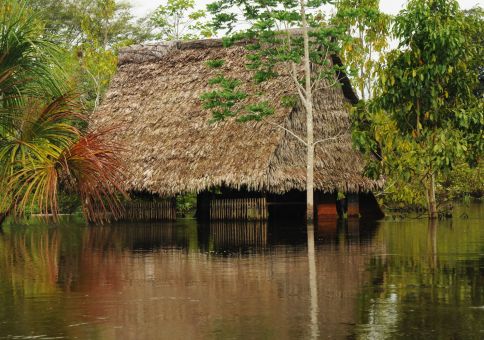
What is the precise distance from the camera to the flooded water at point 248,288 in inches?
252

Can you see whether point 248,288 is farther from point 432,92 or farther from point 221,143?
point 221,143

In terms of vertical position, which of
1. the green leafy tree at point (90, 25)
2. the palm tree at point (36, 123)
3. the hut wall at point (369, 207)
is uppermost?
the green leafy tree at point (90, 25)

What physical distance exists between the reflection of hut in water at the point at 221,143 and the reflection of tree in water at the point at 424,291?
7425mm

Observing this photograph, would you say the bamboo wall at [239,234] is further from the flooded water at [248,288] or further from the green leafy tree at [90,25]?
the green leafy tree at [90,25]

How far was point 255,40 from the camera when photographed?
25.0 m

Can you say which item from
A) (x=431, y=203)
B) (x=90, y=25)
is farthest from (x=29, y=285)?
(x=90, y=25)

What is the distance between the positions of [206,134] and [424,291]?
50.6 ft

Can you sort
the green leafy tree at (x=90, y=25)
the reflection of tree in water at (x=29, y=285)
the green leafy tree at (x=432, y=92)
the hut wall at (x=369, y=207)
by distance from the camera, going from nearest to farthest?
the reflection of tree in water at (x=29, y=285), the green leafy tree at (x=432, y=92), the hut wall at (x=369, y=207), the green leafy tree at (x=90, y=25)

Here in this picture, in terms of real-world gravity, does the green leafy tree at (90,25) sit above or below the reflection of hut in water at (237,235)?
above

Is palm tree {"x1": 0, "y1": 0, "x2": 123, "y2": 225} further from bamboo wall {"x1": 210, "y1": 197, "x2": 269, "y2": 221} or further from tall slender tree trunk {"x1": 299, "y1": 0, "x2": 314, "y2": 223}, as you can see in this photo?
bamboo wall {"x1": 210, "y1": 197, "x2": 269, "y2": 221}

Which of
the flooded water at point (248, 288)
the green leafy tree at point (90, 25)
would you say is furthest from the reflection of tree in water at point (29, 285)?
the green leafy tree at point (90, 25)

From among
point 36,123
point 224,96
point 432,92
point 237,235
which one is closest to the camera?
point 36,123

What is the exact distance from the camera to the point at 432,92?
19344 mm

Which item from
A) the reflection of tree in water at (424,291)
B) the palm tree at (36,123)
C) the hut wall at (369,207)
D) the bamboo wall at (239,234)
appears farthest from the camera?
the hut wall at (369,207)
